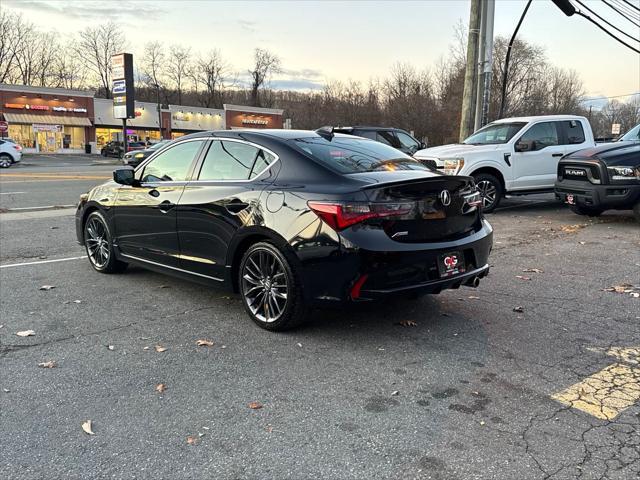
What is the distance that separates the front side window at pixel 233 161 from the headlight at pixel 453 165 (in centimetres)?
653

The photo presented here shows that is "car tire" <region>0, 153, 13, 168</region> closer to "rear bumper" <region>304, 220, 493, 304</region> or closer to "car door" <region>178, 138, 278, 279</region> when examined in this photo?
"car door" <region>178, 138, 278, 279</region>

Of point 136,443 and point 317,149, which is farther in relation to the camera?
point 317,149

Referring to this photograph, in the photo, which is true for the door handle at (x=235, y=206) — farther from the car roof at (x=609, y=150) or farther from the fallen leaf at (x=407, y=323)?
the car roof at (x=609, y=150)

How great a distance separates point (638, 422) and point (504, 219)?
7889 millimetres

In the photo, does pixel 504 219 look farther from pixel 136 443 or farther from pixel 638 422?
pixel 136 443

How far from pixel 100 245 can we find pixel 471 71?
453 inches

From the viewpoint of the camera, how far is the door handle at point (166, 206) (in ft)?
17.0

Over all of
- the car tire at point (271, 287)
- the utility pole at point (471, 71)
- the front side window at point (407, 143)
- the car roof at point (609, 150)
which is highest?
the utility pole at point (471, 71)

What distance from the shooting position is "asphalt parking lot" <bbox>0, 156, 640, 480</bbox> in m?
2.68

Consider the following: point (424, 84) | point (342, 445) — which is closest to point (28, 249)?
point (342, 445)

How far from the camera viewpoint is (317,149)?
4.62m

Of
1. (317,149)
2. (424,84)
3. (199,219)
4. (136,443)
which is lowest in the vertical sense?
(136,443)

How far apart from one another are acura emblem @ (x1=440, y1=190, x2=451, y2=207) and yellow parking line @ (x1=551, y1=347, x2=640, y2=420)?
1595 millimetres

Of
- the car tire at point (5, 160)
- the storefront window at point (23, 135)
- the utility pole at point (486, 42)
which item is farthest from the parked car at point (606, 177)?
the storefront window at point (23, 135)
